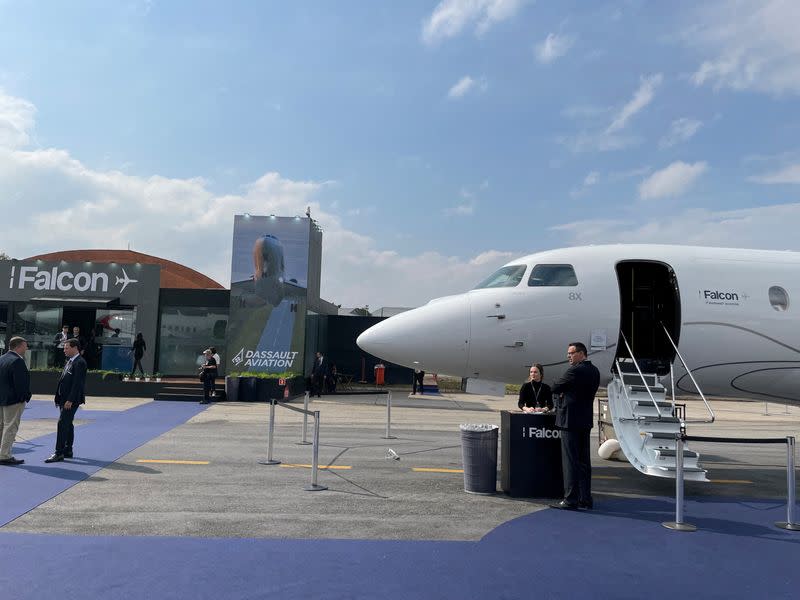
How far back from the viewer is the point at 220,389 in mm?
22797

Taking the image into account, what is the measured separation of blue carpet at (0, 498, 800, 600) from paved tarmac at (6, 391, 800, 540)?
428 mm

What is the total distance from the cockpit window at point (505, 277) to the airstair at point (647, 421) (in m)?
2.04

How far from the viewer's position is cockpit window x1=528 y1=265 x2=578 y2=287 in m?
Result: 9.93

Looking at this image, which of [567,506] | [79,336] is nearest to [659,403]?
[567,506]

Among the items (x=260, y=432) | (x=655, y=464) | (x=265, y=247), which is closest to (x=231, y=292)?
(x=265, y=247)

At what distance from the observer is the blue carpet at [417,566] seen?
4805mm

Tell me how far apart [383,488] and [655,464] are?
3857mm

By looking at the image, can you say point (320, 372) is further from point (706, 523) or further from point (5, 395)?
point (706, 523)

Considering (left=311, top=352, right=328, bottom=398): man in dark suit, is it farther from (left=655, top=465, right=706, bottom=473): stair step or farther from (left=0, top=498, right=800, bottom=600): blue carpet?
(left=0, top=498, right=800, bottom=600): blue carpet

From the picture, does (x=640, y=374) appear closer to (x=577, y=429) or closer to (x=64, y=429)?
(x=577, y=429)

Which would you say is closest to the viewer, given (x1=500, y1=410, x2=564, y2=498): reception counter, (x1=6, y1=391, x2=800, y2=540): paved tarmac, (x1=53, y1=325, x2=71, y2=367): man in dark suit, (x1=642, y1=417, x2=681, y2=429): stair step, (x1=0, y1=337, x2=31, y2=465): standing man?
(x1=6, y1=391, x2=800, y2=540): paved tarmac

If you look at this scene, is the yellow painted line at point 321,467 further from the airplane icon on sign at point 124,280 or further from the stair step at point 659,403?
the airplane icon on sign at point 124,280

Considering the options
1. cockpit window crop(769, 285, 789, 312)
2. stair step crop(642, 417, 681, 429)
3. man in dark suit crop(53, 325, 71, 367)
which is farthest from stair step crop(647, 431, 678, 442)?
man in dark suit crop(53, 325, 71, 367)

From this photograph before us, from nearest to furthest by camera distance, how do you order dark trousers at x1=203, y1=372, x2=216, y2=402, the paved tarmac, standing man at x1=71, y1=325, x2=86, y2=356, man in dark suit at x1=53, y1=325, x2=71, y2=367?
the paved tarmac
dark trousers at x1=203, y1=372, x2=216, y2=402
standing man at x1=71, y1=325, x2=86, y2=356
man in dark suit at x1=53, y1=325, x2=71, y2=367
